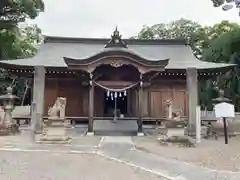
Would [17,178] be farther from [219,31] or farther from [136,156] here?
[219,31]

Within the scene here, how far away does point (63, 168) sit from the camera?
5.81 metres

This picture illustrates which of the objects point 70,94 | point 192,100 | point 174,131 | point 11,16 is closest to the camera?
point 174,131

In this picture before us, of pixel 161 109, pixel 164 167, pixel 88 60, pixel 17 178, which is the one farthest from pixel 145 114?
pixel 17 178

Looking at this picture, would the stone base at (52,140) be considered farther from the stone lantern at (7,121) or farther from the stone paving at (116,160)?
the stone lantern at (7,121)

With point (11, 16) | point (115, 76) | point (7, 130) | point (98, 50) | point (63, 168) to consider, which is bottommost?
point (63, 168)

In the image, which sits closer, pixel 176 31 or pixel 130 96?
pixel 130 96

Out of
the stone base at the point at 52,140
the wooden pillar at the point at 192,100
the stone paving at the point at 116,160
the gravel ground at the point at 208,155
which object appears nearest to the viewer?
the stone paving at the point at 116,160

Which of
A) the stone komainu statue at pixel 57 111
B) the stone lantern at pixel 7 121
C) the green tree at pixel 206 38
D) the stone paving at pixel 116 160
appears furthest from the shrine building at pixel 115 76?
the stone paving at pixel 116 160

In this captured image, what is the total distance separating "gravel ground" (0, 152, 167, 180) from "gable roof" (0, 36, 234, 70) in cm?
952

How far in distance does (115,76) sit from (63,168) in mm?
8755

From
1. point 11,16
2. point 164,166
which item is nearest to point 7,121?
point 164,166

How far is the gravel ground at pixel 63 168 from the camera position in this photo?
5.20m

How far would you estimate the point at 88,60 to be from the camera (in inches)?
460

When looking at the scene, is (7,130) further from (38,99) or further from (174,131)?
(174,131)
